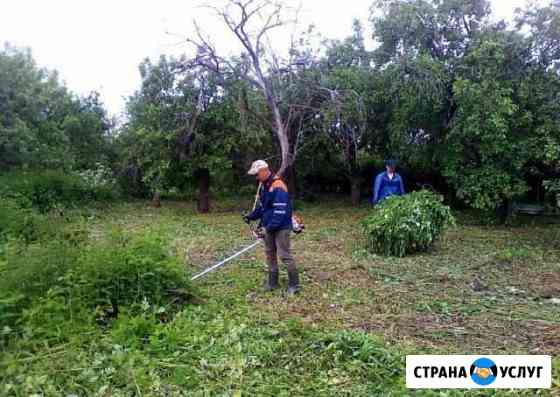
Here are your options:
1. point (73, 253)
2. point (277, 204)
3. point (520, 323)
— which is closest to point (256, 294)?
point (277, 204)

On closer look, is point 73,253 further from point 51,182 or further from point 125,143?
point 125,143

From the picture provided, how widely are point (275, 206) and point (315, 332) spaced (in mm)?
1585

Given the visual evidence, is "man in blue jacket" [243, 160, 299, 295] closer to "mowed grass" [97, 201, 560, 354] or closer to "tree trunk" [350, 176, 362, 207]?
"mowed grass" [97, 201, 560, 354]

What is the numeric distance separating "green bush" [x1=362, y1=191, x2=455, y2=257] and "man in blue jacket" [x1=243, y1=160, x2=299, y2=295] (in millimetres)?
2525

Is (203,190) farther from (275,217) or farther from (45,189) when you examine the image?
(275,217)

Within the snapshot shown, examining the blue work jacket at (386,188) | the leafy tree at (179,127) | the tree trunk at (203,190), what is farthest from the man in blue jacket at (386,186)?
the tree trunk at (203,190)

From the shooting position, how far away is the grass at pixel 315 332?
Answer: 9.95 feet

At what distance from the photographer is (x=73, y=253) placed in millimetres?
4324

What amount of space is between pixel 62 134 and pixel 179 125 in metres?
3.38

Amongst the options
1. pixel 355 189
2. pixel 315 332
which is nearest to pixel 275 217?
pixel 315 332

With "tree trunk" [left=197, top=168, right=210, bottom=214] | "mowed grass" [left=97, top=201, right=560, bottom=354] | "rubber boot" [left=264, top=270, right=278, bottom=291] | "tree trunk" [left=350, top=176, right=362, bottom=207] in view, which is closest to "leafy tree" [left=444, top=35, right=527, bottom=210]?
"mowed grass" [left=97, top=201, right=560, bottom=354]

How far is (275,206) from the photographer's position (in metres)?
4.98

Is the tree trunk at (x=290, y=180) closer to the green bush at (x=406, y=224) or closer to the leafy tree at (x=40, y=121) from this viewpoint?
the leafy tree at (x=40, y=121)

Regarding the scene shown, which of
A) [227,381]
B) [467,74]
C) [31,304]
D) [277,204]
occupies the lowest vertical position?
[227,381]
